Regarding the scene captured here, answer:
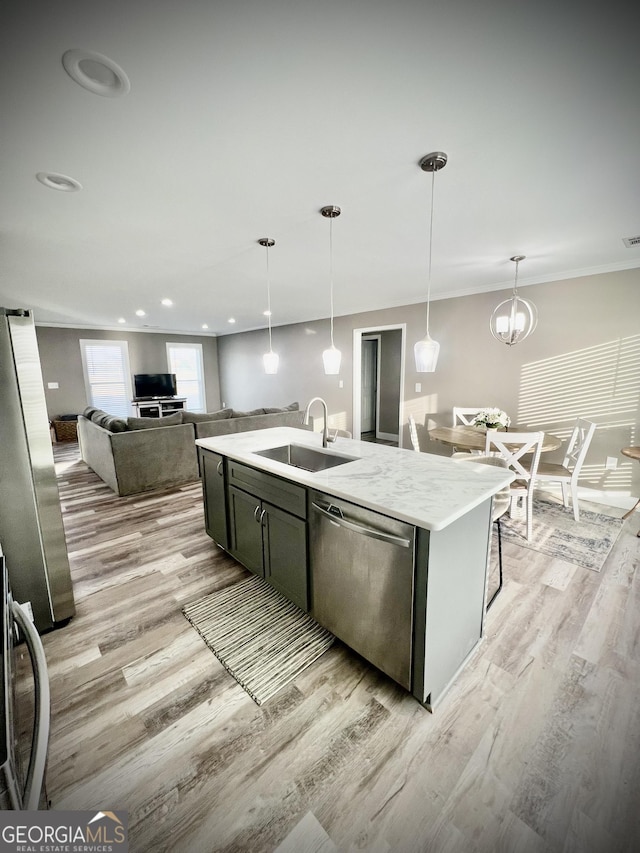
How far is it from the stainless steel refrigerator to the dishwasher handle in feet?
5.02

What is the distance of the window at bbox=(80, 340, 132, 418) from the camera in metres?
7.35

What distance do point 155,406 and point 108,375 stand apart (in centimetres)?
120

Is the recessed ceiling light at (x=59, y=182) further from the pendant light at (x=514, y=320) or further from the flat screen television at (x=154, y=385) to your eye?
the flat screen television at (x=154, y=385)

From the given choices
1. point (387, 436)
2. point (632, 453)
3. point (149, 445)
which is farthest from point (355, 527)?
point (387, 436)

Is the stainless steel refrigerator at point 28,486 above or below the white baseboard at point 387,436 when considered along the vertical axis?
above

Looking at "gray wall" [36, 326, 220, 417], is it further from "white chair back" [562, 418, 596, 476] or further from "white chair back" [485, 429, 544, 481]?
"white chair back" [562, 418, 596, 476]

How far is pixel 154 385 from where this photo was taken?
26.1 feet

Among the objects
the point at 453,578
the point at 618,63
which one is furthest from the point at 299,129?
the point at 453,578

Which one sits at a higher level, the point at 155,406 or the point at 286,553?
the point at 155,406

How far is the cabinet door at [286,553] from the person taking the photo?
6.08 feet

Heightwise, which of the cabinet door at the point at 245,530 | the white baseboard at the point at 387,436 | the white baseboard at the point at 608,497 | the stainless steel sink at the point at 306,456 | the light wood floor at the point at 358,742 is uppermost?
the stainless steel sink at the point at 306,456

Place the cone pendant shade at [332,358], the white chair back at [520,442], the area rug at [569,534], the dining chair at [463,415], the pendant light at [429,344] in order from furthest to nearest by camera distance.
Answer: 1. the dining chair at [463,415]
2. the white chair back at [520,442]
3. the area rug at [569,534]
4. the cone pendant shade at [332,358]
5. the pendant light at [429,344]

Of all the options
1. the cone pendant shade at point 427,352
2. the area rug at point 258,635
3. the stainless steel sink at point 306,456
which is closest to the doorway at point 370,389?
the stainless steel sink at point 306,456

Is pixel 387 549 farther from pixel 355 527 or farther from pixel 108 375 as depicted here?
pixel 108 375
